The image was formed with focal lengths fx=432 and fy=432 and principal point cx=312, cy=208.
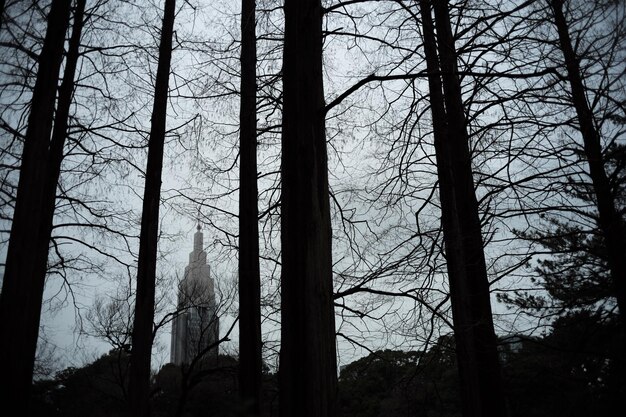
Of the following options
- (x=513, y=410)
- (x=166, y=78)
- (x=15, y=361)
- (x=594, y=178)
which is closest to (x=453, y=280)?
(x=594, y=178)

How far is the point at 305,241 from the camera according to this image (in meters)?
2.62

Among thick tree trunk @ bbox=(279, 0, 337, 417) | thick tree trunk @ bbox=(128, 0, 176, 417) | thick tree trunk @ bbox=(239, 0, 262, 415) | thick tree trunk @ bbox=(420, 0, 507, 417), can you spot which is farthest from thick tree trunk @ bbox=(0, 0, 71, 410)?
thick tree trunk @ bbox=(420, 0, 507, 417)

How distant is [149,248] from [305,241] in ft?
14.4

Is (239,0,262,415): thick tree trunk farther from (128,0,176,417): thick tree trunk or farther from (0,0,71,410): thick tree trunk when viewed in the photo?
(0,0,71,410): thick tree trunk

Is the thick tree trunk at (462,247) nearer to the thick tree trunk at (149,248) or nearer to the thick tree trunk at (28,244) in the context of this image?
the thick tree trunk at (149,248)

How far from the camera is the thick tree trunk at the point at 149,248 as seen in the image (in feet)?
19.0

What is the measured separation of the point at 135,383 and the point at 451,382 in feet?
44.8

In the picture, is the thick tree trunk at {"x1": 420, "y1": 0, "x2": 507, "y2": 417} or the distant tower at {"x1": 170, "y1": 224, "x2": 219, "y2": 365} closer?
the thick tree trunk at {"x1": 420, "y1": 0, "x2": 507, "y2": 417}

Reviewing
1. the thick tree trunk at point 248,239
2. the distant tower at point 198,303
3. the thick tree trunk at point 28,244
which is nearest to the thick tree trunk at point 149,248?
the thick tree trunk at point 28,244

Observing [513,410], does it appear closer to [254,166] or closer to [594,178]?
[594,178]

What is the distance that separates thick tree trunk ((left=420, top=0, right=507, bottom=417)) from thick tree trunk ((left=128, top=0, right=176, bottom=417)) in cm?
408

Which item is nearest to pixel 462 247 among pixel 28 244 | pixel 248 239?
pixel 248 239

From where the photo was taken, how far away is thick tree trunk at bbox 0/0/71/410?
4.55 metres

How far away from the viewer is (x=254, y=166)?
6.03m
